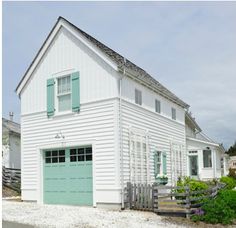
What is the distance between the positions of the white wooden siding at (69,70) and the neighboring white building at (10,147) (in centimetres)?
1271

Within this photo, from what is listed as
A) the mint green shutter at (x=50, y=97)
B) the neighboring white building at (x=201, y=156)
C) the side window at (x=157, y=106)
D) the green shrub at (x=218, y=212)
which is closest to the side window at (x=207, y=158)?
the neighboring white building at (x=201, y=156)

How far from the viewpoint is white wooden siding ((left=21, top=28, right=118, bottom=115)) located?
17.1m

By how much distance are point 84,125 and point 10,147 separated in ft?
55.3

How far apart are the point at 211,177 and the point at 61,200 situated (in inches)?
572

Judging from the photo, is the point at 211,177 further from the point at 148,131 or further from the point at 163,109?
the point at 148,131

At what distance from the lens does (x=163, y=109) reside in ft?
73.3

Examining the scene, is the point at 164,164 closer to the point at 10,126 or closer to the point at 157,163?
the point at 157,163

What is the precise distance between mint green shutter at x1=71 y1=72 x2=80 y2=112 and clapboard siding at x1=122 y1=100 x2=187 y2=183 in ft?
7.11

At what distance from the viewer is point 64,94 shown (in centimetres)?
1839

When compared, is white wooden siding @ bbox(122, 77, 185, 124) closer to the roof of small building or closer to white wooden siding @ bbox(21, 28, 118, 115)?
white wooden siding @ bbox(21, 28, 118, 115)

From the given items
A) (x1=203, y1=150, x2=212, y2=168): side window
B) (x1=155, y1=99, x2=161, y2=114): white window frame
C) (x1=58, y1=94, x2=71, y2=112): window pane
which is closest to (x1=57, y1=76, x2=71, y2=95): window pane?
(x1=58, y1=94, x2=71, y2=112): window pane

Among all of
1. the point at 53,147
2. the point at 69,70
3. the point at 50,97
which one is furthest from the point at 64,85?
the point at 53,147

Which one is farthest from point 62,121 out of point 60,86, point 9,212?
point 9,212

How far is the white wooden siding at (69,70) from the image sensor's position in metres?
17.1
